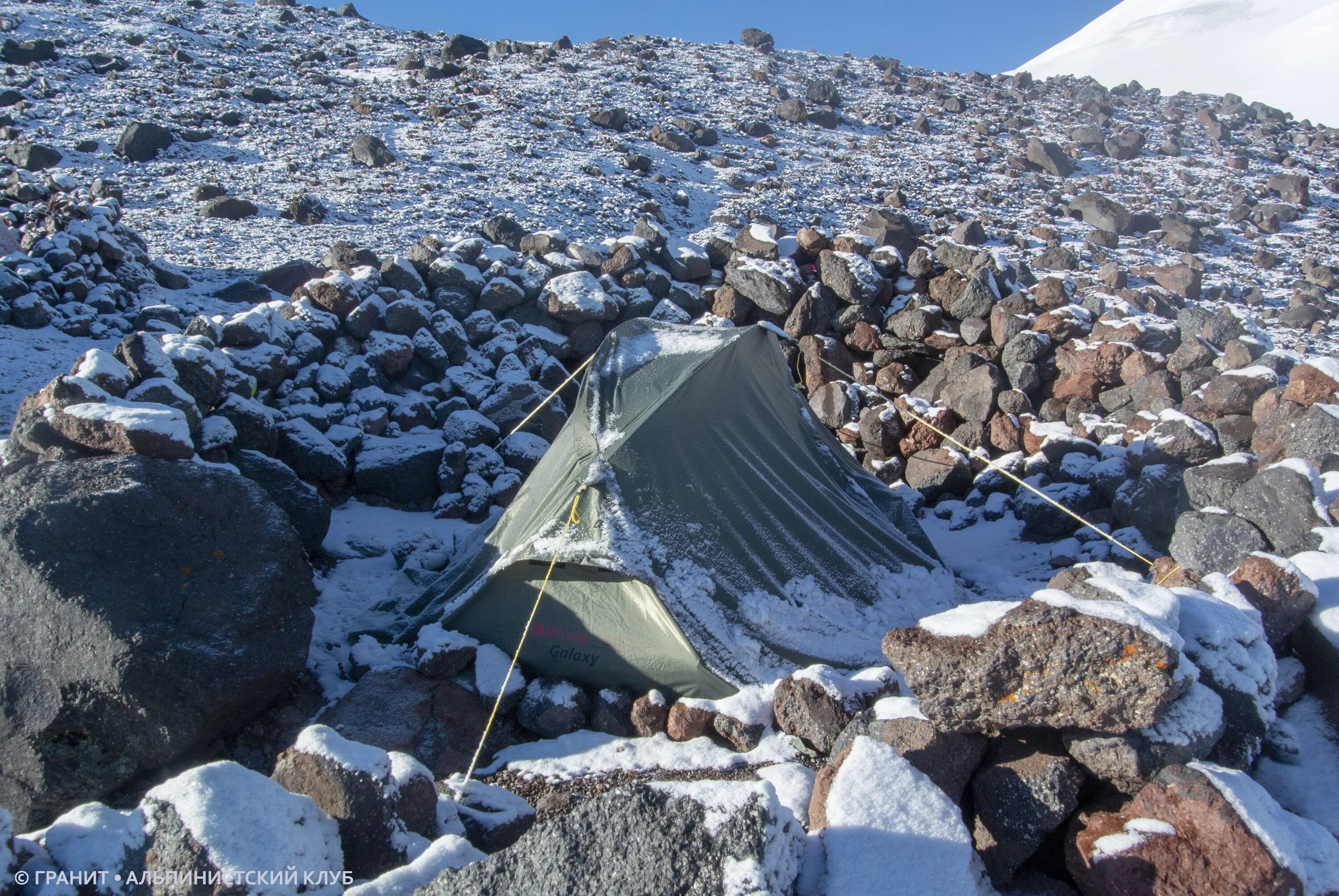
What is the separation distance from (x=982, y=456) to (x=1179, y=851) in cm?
539

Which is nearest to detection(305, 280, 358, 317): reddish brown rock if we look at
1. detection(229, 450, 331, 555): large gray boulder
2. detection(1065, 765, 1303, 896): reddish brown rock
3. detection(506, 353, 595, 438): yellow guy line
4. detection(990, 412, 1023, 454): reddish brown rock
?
detection(506, 353, 595, 438): yellow guy line

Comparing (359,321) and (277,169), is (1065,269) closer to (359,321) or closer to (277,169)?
(359,321)

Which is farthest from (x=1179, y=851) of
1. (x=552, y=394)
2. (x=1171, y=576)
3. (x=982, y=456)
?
(x=982, y=456)

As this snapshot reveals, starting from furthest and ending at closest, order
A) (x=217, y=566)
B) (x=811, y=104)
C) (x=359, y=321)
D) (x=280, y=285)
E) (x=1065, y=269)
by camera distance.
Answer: (x=811, y=104), (x=1065, y=269), (x=280, y=285), (x=359, y=321), (x=217, y=566)

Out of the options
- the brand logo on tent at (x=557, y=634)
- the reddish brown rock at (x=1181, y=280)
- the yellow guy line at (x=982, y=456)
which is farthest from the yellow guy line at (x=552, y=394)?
the reddish brown rock at (x=1181, y=280)

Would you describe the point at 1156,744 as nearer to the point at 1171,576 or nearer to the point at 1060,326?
the point at 1171,576

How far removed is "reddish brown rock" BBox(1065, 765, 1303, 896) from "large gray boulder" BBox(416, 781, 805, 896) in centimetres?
106

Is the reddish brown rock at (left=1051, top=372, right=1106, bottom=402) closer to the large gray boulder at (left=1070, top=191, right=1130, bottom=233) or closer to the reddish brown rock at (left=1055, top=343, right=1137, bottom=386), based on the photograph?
the reddish brown rock at (left=1055, top=343, right=1137, bottom=386)

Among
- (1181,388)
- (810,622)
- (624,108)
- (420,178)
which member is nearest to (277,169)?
(420,178)

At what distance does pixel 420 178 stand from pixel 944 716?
12.9 metres

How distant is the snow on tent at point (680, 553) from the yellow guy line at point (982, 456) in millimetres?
1164

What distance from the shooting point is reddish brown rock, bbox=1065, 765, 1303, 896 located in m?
2.48

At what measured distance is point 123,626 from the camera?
12.5ft

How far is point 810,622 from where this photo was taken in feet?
16.0
